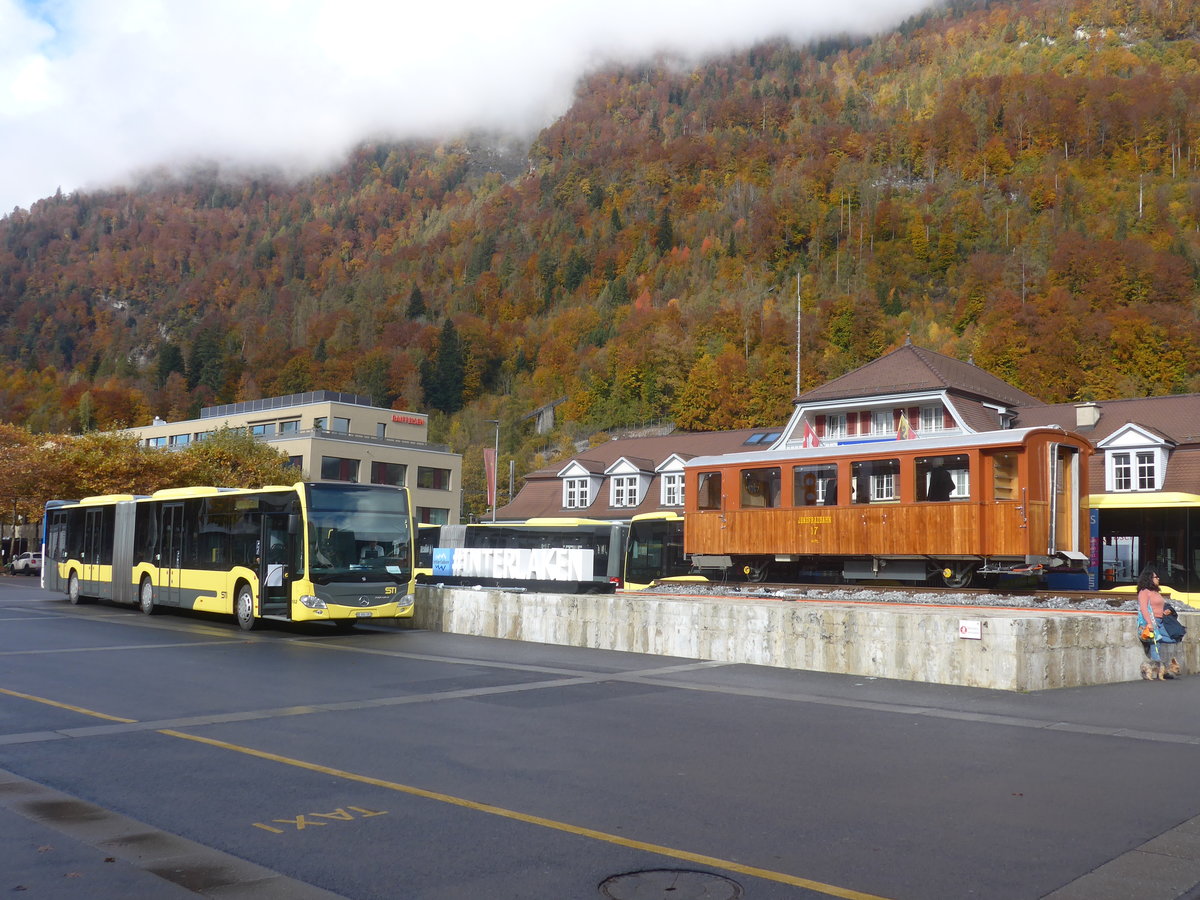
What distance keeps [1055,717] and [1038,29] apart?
179345 mm

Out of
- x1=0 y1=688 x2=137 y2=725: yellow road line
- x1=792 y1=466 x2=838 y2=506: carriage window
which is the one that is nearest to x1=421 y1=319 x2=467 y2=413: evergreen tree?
x1=792 y1=466 x2=838 y2=506: carriage window

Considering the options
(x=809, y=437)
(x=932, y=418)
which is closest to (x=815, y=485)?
(x=932, y=418)

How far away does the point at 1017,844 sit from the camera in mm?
5969

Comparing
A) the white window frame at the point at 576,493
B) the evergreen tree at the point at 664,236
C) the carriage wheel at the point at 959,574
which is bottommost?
the carriage wheel at the point at 959,574

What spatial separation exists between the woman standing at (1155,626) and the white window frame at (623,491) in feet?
120

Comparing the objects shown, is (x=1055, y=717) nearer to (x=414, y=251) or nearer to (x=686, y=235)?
(x=686, y=235)

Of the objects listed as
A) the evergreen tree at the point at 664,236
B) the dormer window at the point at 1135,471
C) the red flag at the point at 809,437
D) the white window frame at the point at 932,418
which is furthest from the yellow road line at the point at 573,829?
the evergreen tree at the point at 664,236

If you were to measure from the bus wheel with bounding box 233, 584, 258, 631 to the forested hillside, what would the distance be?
65316mm

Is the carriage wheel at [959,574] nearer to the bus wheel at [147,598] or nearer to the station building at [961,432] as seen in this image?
the station building at [961,432]

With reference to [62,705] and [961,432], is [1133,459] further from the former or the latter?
[62,705]

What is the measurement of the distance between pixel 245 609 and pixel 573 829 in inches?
640

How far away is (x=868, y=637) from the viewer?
562 inches

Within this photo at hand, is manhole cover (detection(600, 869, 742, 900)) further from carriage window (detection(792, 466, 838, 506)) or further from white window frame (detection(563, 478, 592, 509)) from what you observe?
white window frame (detection(563, 478, 592, 509))

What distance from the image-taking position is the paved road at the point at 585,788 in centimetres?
532
